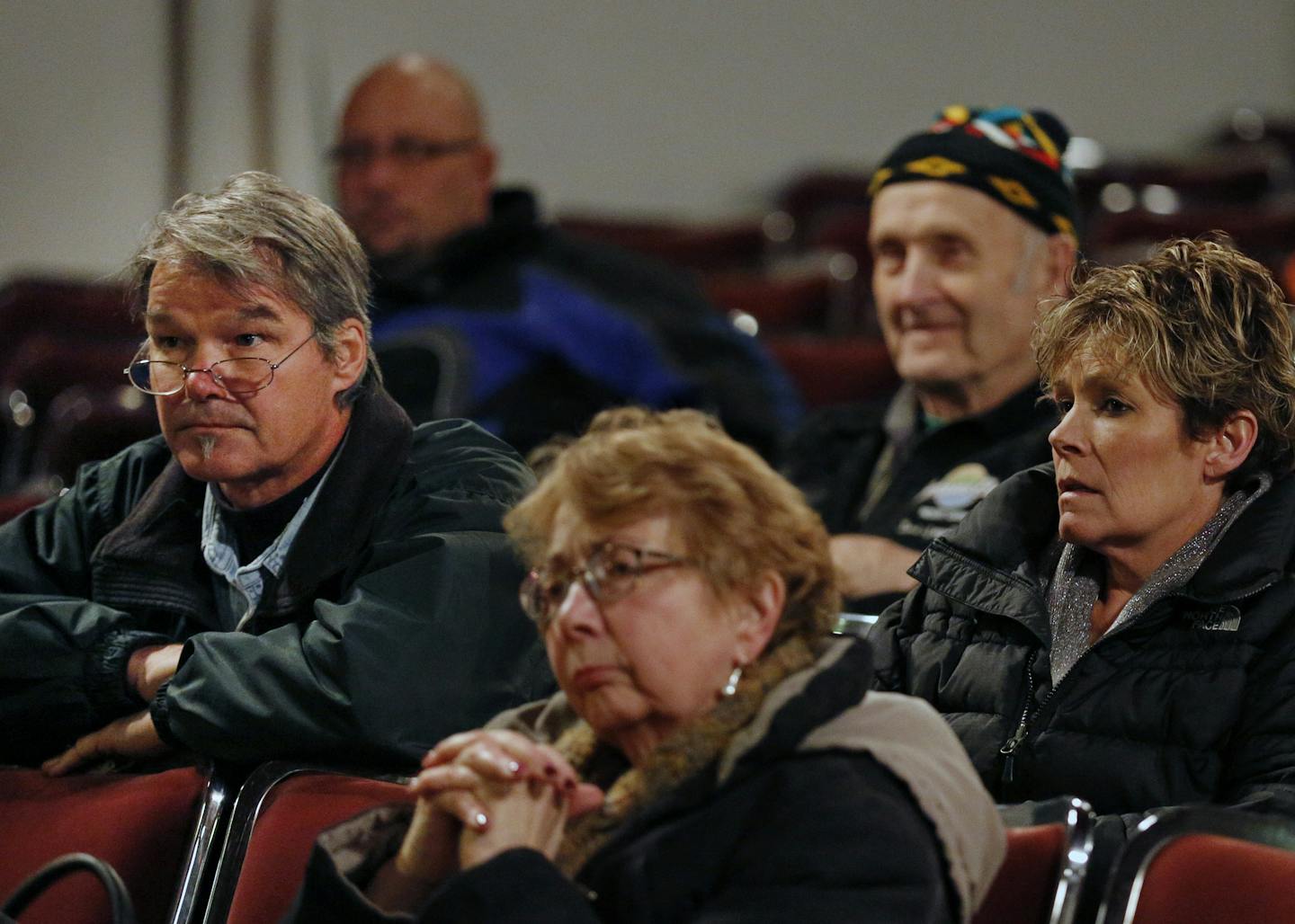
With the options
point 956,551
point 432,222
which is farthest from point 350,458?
point 432,222

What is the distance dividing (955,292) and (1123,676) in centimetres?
131

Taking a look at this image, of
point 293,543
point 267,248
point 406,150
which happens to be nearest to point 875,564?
point 293,543

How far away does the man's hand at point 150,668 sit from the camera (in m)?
2.00

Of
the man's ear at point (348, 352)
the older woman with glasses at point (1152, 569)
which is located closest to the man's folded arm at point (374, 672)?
the man's ear at point (348, 352)

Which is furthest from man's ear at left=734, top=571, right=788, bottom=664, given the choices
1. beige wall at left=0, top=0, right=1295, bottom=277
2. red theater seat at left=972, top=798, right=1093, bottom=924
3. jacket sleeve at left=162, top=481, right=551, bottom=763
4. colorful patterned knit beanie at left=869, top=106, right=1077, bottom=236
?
beige wall at left=0, top=0, right=1295, bottom=277

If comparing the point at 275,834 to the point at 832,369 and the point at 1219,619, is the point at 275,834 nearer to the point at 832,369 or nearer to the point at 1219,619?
the point at 1219,619

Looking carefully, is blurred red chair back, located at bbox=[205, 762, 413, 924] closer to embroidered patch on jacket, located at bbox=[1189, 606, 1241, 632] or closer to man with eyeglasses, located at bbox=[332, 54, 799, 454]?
embroidered patch on jacket, located at bbox=[1189, 606, 1241, 632]

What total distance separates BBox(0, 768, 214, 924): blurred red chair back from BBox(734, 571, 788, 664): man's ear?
0.65 meters

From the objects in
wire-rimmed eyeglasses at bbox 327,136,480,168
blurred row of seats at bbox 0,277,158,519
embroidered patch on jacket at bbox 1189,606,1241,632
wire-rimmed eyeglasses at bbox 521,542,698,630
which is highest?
wire-rimmed eyeglasses at bbox 521,542,698,630

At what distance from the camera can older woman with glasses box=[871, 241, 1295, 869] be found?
1.79m

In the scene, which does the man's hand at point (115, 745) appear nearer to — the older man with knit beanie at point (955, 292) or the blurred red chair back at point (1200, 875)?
Answer: the blurred red chair back at point (1200, 875)

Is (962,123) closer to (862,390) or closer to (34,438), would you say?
(862,390)

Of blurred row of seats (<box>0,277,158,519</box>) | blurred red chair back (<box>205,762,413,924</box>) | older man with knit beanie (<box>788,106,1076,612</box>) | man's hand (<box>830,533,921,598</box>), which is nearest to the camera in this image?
blurred red chair back (<box>205,762,413,924</box>)

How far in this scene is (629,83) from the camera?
720cm
